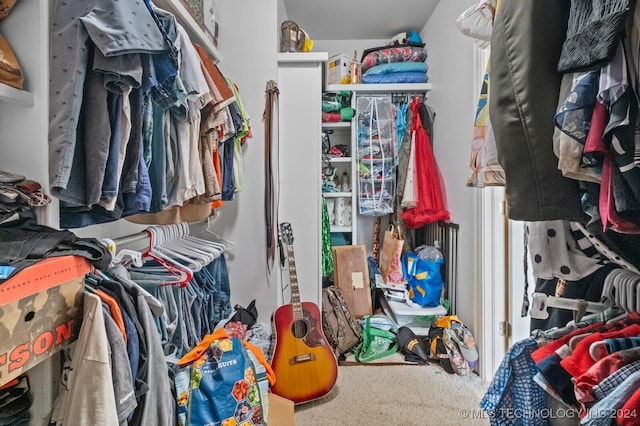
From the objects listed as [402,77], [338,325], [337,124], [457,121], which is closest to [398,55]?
[402,77]

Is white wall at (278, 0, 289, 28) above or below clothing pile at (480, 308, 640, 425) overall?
above

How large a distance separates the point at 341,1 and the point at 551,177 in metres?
2.44

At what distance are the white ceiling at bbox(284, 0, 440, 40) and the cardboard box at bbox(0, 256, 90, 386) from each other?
2.54 meters

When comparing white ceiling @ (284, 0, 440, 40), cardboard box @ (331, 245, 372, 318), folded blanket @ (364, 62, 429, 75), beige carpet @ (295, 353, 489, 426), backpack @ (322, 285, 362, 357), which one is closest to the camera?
beige carpet @ (295, 353, 489, 426)

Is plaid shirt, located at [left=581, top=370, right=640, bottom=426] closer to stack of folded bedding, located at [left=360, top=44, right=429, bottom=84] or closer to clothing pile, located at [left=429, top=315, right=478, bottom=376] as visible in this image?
clothing pile, located at [left=429, top=315, right=478, bottom=376]

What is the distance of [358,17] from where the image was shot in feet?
9.09

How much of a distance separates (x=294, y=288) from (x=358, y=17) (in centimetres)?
225

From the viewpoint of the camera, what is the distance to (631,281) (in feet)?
2.49

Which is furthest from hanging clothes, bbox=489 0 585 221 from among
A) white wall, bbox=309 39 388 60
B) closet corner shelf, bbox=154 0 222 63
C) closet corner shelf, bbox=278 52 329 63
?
white wall, bbox=309 39 388 60

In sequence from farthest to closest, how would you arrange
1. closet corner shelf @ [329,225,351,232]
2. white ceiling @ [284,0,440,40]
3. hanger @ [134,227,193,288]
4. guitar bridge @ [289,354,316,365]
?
closet corner shelf @ [329,225,351,232] → white ceiling @ [284,0,440,40] → guitar bridge @ [289,354,316,365] → hanger @ [134,227,193,288]

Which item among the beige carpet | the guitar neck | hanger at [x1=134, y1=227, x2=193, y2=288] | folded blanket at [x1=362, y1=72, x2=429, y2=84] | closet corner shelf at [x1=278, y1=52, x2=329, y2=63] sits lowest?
the beige carpet

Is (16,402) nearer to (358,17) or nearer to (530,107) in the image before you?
(530,107)

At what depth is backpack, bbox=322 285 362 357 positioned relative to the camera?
230 centimetres

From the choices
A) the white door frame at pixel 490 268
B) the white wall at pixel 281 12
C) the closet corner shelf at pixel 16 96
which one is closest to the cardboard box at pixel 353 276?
the white door frame at pixel 490 268
